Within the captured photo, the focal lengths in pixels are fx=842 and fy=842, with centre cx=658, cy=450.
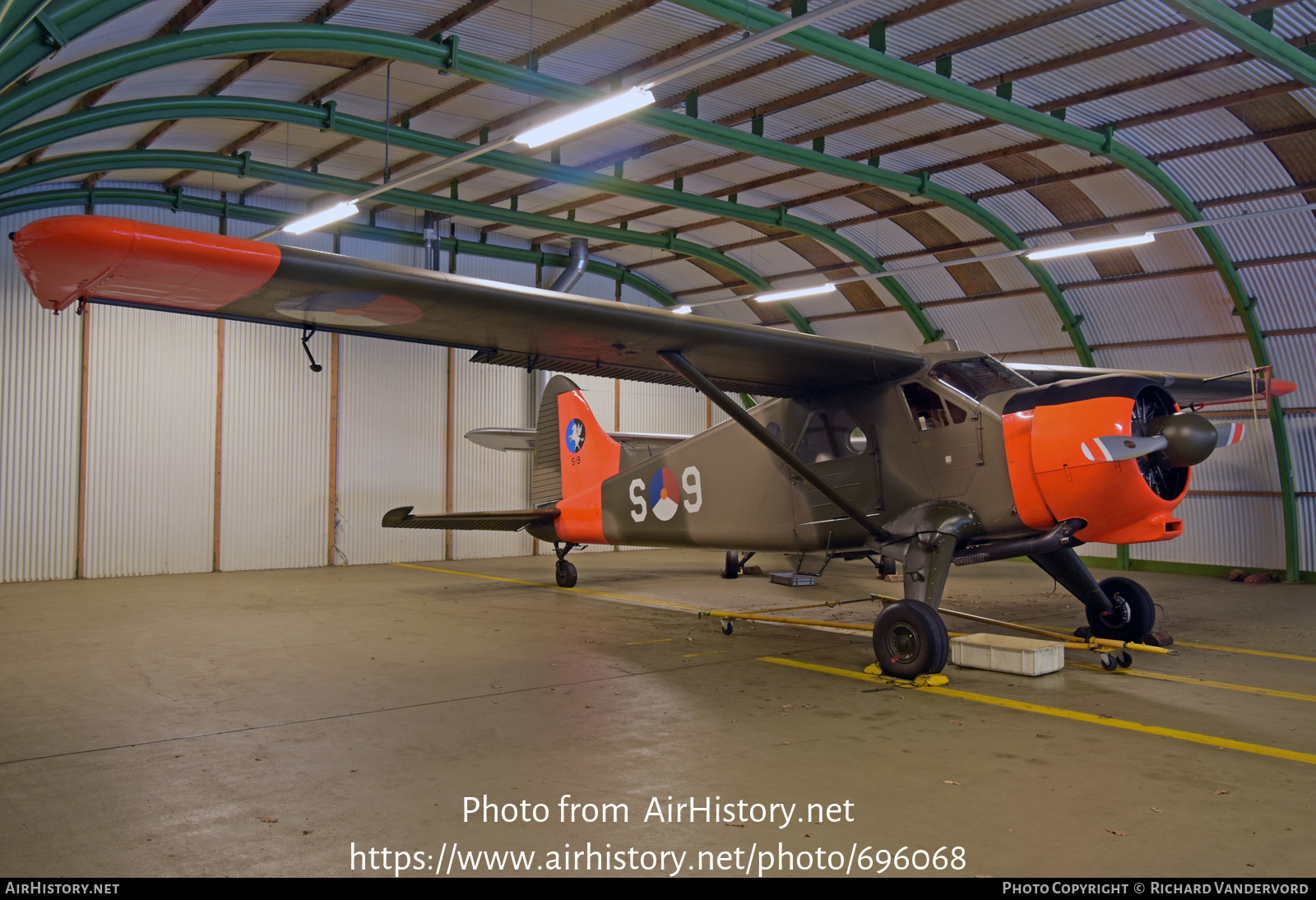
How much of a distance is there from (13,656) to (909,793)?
24.9 feet

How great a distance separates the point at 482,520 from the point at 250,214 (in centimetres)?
872

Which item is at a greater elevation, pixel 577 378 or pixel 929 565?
pixel 577 378

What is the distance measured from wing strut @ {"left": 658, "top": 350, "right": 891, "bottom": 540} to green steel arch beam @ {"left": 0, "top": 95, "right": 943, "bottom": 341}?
6.05 m

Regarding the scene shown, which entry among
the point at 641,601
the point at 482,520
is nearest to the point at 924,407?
the point at 641,601

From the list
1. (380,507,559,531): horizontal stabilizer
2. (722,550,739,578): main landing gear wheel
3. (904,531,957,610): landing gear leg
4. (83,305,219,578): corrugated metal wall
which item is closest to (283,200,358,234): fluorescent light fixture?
(83,305,219,578): corrugated metal wall

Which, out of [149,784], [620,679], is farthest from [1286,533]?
[149,784]

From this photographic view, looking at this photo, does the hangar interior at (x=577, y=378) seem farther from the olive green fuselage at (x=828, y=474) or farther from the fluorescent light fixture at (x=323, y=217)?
the fluorescent light fixture at (x=323, y=217)

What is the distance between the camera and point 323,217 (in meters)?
12.7

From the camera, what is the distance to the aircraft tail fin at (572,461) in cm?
1167

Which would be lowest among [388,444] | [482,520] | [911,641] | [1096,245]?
[911,641]

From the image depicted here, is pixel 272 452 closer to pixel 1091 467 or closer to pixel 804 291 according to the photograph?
pixel 804 291

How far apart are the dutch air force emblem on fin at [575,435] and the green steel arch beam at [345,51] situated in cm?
429

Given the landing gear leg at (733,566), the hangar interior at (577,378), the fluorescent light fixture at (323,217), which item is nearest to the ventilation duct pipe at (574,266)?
the hangar interior at (577,378)

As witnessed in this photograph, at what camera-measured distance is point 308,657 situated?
735cm
